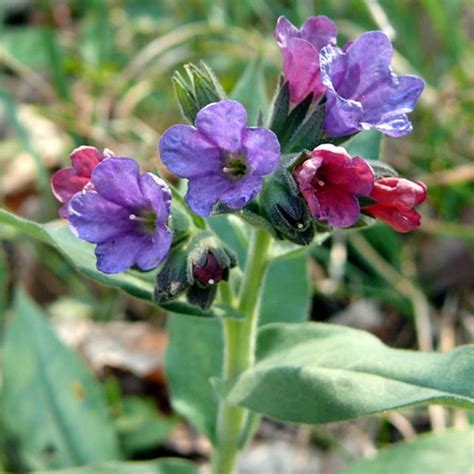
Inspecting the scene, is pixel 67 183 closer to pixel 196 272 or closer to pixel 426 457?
pixel 196 272

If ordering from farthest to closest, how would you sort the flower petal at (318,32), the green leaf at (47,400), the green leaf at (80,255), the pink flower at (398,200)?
the green leaf at (47,400) → the flower petal at (318,32) → the green leaf at (80,255) → the pink flower at (398,200)

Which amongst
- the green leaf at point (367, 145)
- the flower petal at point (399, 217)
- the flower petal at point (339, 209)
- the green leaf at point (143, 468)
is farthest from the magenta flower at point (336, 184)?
the green leaf at point (143, 468)

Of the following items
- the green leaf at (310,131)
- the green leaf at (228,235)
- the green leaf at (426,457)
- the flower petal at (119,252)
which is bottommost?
the green leaf at (426,457)

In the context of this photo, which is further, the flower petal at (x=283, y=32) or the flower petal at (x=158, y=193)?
the flower petal at (x=283, y=32)

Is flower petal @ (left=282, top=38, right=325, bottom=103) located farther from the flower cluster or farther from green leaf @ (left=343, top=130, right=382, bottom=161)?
green leaf @ (left=343, top=130, right=382, bottom=161)

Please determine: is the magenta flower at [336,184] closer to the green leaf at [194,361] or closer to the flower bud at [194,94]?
the flower bud at [194,94]

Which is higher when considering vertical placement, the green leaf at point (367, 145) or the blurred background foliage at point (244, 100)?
the green leaf at point (367, 145)

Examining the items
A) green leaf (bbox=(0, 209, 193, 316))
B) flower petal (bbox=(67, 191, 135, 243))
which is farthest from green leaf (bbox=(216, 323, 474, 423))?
flower petal (bbox=(67, 191, 135, 243))

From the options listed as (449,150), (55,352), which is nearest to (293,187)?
(55,352)

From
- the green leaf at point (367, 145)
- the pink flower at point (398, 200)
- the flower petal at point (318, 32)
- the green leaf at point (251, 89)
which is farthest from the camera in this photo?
the green leaf at point (251, 89)
